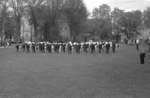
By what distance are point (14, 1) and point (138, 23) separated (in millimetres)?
52388

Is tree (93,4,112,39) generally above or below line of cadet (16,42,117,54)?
above

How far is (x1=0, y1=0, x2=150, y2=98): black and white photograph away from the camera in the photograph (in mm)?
11602

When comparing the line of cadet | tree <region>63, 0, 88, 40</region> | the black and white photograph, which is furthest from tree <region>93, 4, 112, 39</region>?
the line of cadet

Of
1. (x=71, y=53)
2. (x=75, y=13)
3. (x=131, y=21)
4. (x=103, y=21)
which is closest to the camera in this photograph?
(x=71, y=53)

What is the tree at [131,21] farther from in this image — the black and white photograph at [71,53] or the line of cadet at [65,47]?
the line of cadet at [65,47]

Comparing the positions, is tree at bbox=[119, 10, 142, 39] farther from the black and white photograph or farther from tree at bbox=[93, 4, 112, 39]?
tree at bbox=[93, 4, 112, 39]

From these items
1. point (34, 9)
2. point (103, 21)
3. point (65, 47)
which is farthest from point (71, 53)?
point (103, 21)

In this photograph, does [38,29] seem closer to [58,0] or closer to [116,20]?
[58,0]

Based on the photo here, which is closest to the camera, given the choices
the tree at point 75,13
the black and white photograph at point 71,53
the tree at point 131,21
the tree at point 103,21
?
the black and white photograph at point 71,53

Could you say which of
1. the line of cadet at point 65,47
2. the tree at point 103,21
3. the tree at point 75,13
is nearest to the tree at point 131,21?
the tree at point 103,21

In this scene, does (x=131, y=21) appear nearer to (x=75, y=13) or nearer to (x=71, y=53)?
(x=75, y=13)

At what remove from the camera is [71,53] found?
38.1m

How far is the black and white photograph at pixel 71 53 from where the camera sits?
11602 mm

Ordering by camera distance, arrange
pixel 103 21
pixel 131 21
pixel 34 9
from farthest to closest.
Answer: pixel 131 21, pixel 103 21, pixel 34 9
